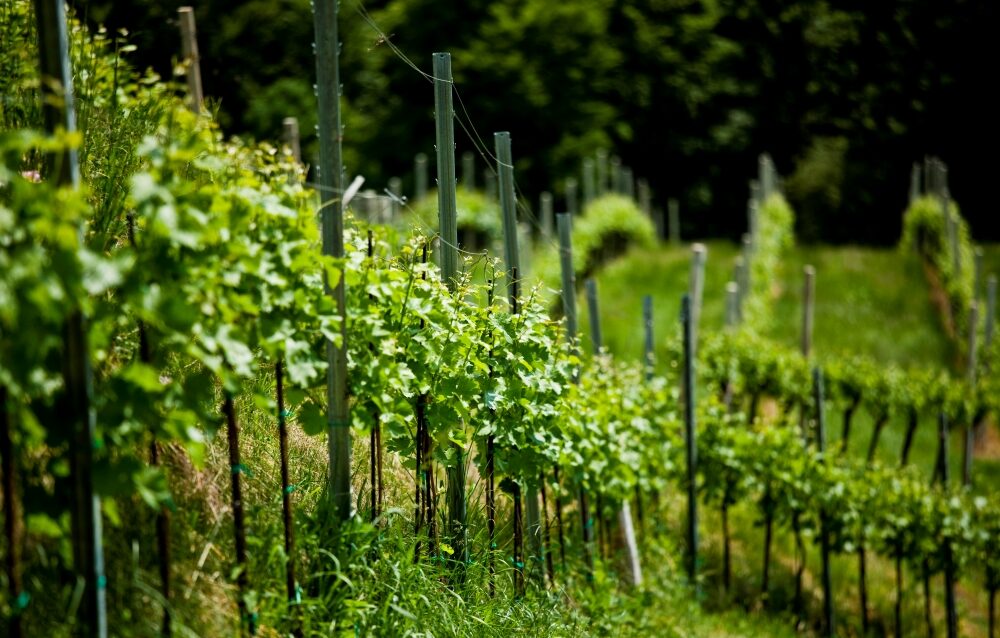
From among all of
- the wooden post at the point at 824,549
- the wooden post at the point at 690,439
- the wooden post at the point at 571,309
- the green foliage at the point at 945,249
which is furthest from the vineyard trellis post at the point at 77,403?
the green foliage at the point at 945,249

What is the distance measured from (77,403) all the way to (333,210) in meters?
1.43

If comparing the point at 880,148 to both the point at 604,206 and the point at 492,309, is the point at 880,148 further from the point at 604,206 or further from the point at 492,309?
the point at 492,309

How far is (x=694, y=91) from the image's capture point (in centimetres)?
4041

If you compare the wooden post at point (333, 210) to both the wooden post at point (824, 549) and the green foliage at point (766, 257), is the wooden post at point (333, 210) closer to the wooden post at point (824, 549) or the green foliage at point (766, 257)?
the wooden post at point (824, 549)

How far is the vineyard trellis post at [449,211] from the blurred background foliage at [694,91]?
26.7m

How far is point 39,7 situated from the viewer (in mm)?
2914

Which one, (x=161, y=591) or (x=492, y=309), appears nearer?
(x=161, y=591)

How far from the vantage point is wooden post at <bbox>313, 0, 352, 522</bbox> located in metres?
3.96

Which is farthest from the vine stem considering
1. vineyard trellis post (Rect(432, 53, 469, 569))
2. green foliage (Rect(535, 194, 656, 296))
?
green foliage (Rect(535, 194, 656, 296))

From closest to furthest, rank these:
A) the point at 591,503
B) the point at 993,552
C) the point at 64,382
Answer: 1. the point at 64,382
2. the point at 591,503
3. the point at 993,552

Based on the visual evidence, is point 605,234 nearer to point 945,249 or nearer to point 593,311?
point 945,249

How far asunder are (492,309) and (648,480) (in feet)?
11.8

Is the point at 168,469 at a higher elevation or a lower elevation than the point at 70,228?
lower

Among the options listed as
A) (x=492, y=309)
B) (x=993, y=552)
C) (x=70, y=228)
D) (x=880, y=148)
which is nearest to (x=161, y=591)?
(x=70, y=228)
